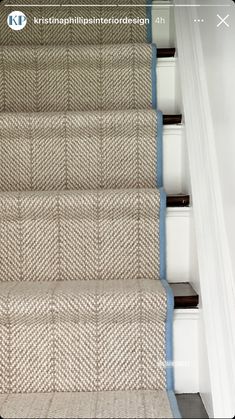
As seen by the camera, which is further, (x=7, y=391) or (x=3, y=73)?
(x=3, y=73)

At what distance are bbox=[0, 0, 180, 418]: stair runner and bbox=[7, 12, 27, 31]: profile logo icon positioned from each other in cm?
2

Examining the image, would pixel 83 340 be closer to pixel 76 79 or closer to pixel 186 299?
pixel 186 299

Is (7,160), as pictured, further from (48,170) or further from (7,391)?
(7,391)

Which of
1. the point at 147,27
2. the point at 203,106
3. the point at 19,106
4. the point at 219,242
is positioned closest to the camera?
the point at 219,242

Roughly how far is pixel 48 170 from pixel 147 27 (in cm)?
64

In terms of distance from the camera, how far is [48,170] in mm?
1525

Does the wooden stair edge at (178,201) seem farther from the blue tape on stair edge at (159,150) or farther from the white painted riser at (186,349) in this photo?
the white painted riser at (186,349)

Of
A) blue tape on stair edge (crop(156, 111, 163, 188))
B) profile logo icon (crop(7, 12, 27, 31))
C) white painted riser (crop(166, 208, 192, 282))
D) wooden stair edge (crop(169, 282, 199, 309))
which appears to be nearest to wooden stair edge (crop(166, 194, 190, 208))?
white painted riser (crop(166, 208, 192, 282))

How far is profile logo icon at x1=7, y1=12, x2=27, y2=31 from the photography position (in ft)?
6.01

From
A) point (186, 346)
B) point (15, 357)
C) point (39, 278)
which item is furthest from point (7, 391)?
point (186, 346)

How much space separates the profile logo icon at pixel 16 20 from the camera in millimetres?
A: 1833

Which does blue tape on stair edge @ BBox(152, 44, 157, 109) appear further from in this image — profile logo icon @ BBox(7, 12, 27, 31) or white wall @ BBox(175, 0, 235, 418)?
profile logo icon @ BBox(7, 12, 27, 31)

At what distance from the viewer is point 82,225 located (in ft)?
4.55

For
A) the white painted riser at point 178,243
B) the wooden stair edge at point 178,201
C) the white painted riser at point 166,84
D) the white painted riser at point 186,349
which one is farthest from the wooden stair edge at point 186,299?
the white painted riser at point 166,84
